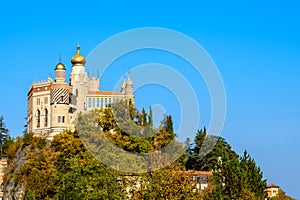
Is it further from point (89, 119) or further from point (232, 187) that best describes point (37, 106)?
point (232, 187)

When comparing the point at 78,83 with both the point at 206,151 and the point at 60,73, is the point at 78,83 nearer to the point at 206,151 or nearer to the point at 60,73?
the point at 60,73

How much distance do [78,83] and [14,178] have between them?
60.4 feet

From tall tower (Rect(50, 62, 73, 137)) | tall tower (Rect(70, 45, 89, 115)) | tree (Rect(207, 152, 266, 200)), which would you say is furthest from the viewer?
tall tower (Rect(70, 45, 89, 115))

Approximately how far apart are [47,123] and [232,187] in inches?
1689

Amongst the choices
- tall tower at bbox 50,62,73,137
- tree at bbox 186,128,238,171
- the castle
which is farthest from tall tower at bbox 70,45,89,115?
tree at bbox 186,128,238,171

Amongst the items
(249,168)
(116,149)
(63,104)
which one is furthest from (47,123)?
(249,168)

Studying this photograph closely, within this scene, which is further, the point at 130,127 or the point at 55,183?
the point at 130,127

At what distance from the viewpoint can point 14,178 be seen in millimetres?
78188

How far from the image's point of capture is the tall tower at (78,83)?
295 ft

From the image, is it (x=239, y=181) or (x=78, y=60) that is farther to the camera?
(x=78, y=60)

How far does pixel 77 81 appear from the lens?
91.5 m

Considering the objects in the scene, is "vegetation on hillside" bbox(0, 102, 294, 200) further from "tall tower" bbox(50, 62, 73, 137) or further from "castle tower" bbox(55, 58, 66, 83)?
"castle tower" bbox(55, 58, 66, 83)

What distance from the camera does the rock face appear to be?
7656 cm

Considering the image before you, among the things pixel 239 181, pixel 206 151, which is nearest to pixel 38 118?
pixel 206 151
